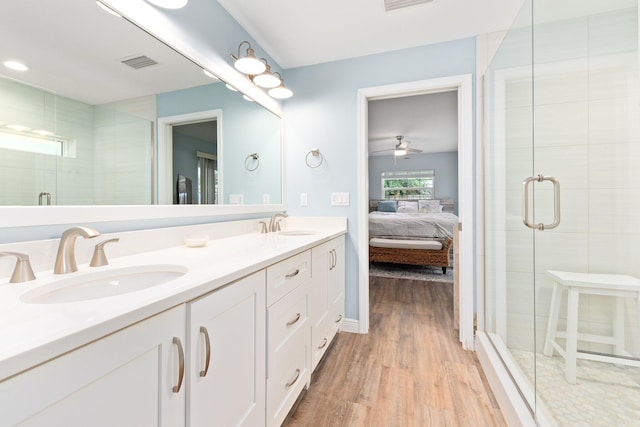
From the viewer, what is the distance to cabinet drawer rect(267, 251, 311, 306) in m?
1.15

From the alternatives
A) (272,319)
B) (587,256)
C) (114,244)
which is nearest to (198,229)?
(114,244)

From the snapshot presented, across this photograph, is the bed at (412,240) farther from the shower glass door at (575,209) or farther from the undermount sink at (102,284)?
the undermount sink at (102,284)

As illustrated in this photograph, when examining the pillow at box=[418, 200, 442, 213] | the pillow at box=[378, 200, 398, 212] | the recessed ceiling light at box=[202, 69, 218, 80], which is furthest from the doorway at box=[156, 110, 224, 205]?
the pillow at box=[418, 200, 442, 213]

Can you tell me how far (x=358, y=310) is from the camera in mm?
2359

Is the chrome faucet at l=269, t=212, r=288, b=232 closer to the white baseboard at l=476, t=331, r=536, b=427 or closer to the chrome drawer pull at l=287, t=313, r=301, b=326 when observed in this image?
the chrome drawer pull at l=287, t=313, r=301, b=326

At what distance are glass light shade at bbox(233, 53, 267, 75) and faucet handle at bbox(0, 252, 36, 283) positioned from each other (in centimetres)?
149

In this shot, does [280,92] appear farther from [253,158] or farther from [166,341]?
[166,341]

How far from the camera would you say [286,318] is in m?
1.28

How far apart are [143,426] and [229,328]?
0.32 meters

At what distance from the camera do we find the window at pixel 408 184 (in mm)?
7594

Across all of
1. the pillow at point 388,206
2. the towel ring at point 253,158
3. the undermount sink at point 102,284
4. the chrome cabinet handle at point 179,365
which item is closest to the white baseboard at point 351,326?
the towel ring at point 253,158

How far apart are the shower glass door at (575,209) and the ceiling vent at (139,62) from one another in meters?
1.93

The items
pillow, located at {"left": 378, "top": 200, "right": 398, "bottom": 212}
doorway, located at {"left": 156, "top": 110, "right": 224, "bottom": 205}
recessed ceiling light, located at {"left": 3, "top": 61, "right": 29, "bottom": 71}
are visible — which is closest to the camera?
recessed ceiling light, located at {"left": 3, "top": 61, "right": 29, "bottom": 71}

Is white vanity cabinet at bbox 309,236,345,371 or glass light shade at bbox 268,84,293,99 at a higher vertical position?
glass light shade at bbox 268,84,293,99
